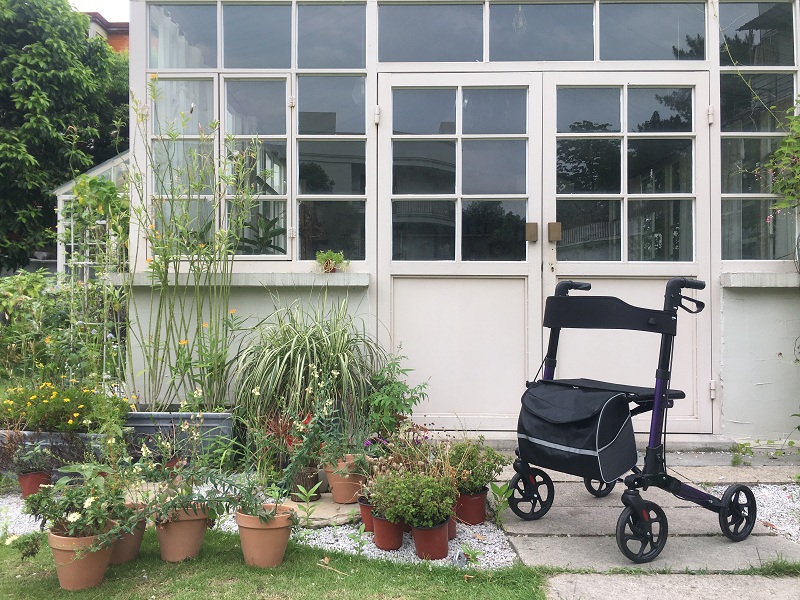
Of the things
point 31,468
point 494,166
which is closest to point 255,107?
point 494,166

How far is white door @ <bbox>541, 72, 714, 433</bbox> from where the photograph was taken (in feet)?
14.9

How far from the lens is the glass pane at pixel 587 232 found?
15.1ft

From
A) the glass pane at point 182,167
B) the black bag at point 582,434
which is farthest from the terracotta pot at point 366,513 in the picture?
the glass pane at point 182,167

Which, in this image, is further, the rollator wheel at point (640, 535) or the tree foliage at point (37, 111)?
the tree foliage at point (37, 111)

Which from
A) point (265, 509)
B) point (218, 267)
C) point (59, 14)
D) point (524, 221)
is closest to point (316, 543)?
point (265, 509)

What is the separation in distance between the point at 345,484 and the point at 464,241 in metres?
2.00

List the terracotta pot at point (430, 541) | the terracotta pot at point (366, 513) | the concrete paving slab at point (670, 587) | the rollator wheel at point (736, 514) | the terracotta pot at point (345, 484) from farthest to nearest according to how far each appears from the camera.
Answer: the terracotta pot at point (345, 484), the terracotta pot at point (366, 513), the rollator wheel at point (736, 514), the terracotta pot at point (430, 541), the concrete paving slab at point (670, 587)

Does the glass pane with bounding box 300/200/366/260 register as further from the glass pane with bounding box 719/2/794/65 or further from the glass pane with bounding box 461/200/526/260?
the glass pane with bounding box 719/2/794/65

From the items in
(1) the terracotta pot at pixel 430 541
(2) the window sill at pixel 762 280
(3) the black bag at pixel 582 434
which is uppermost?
(2) the window sill at pixel 762 280

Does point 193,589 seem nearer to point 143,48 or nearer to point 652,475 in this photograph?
point 652,475

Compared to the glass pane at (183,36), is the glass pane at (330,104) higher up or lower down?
lower down

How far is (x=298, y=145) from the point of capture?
4664mm

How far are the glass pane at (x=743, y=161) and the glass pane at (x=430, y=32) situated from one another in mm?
1946

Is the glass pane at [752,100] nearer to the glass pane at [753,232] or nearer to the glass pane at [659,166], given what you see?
the glass pane at [659,166]
